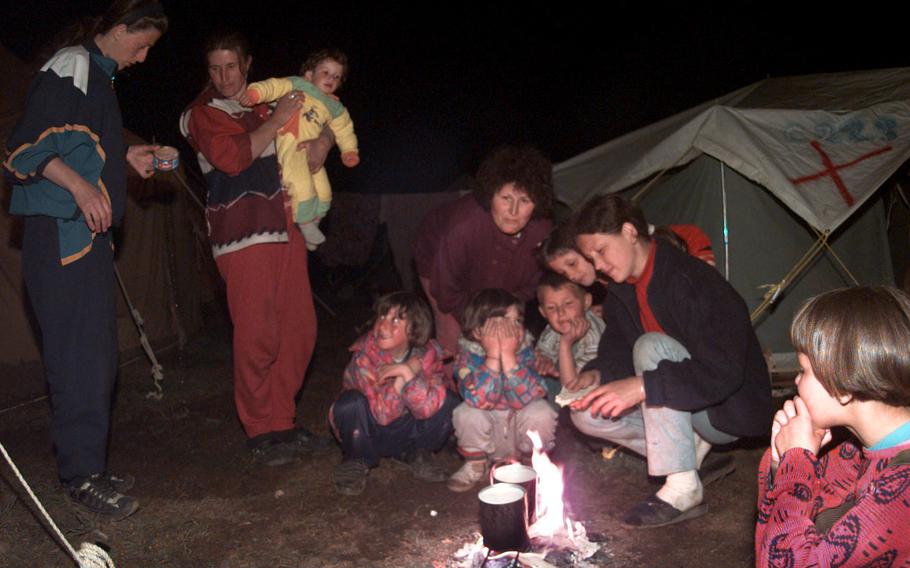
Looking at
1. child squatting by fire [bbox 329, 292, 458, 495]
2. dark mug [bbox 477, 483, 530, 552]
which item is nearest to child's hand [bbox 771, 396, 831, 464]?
dark mug [bbox 477, 483, 530, 552]

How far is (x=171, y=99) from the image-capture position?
2261 centimetres

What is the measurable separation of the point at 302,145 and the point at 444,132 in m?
27.9

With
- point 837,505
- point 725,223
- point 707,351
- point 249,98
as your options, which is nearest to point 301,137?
point 249,98

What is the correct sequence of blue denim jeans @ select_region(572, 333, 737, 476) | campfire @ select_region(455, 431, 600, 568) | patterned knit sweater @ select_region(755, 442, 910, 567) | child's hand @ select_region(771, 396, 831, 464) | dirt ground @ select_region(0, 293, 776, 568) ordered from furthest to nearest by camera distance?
blue denim jeans @ select_region(572, 333, 737, 476), dirt ground @ select_region(0, 293, 776, 568), campfire @ select_region(455, 431, 600, 568), child's hand @ select_region(771, 396, 831, 464), patterned knit sweater @ select_region(755, 442, 910, 567)

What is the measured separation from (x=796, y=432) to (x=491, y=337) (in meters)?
1.82

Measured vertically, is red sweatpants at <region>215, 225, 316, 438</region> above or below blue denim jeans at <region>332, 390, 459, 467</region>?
above

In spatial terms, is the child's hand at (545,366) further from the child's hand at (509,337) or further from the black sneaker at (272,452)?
the black sneaker at (272,452)

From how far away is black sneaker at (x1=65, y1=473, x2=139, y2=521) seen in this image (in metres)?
3.25

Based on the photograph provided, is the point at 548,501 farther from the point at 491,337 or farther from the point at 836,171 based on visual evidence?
the point at 836,171

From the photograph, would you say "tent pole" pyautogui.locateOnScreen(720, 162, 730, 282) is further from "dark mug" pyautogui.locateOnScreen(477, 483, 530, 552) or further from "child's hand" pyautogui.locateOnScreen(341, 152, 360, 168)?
"dark mug" pyautogui.locateOnScreen(477, 483, 530, 552)

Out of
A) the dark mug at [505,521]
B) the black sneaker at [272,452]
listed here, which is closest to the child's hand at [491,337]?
the dark mug at [505,521]

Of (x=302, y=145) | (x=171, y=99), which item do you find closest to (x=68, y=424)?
(x=302, y=145)

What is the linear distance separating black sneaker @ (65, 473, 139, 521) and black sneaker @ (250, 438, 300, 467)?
0.79 metres

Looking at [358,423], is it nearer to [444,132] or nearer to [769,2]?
[444,132]
